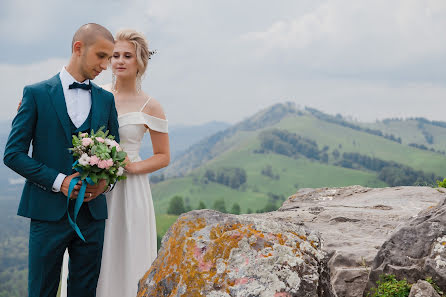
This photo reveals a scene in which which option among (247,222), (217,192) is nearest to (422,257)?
(247,222)

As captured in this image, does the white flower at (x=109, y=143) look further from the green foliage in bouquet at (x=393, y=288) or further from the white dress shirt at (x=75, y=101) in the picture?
the green foliage in bouquet at (x=393, y=288)

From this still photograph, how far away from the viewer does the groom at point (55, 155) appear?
4477mm

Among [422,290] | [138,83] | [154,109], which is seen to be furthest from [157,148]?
[422,290]

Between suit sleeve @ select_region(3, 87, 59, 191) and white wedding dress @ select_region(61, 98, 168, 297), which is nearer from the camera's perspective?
suit sleeve @ select_region(3, 87, 59, 191)

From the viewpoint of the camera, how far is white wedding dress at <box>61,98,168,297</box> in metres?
5.91

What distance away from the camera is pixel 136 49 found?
6.05 meters

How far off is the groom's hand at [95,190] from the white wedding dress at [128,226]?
1095 millimetres

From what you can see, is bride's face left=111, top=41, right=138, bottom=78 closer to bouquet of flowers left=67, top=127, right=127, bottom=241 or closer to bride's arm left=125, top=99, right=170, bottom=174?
bride's arm left=125, top=99, right=170, bottom=174

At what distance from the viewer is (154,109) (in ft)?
20.1

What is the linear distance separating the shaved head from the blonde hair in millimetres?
1372

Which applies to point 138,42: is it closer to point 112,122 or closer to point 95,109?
point 112,122

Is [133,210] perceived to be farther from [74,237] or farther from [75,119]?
[75,119]

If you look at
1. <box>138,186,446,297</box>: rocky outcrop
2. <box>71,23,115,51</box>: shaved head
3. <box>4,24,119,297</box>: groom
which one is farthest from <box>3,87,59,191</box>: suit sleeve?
<box>138,186,446,297</box>: rocky outcrop

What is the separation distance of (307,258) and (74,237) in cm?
245
